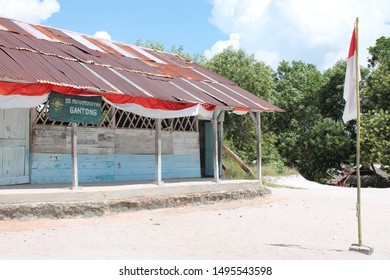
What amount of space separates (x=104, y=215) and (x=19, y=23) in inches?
226

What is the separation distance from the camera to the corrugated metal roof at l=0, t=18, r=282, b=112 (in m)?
9.59

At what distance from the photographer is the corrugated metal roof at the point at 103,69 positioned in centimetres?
959

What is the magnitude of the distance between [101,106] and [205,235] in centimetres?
441

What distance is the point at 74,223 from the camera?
9.00 meters

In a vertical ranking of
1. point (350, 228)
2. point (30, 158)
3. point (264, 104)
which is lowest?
point (350, 228)

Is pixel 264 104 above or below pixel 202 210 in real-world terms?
above

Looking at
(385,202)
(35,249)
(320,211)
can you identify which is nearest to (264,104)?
(320,211)

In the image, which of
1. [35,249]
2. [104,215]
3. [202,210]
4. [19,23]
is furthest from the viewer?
[19,23]

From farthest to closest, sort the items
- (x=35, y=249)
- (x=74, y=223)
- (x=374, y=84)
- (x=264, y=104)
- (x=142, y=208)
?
(x=374, y=84) < (x=264, y=104) < (x=142, y=208) < (x=74, y=223) < (x=35, y=249)

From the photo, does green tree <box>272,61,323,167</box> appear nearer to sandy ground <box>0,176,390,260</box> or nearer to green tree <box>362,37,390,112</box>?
green tree <box>362,37,390,112</box>

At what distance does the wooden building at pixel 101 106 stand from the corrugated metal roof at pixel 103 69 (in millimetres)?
27

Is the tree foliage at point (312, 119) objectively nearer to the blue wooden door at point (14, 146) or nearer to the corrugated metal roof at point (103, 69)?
the corrugated metal roof at point (103, 69)

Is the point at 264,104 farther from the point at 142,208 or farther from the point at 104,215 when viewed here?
the point at 104,215

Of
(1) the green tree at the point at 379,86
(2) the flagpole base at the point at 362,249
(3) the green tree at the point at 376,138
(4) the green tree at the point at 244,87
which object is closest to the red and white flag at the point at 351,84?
(2) the flagpole base at the point at 362,249
